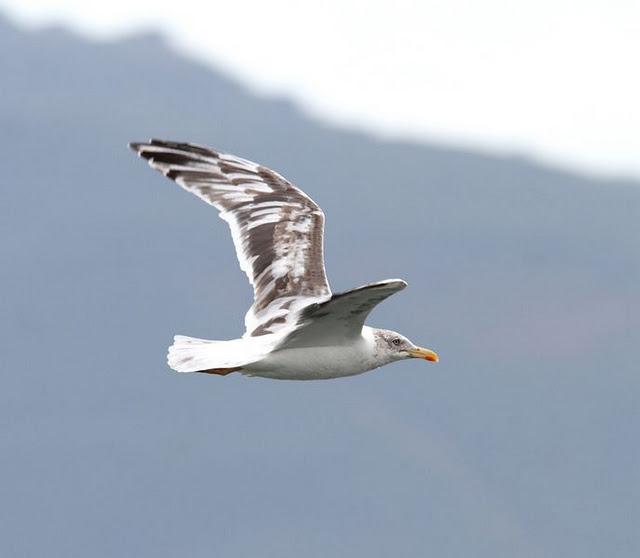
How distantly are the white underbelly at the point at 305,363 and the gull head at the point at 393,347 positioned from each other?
78 cm

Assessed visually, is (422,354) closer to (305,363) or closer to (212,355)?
(305,363)

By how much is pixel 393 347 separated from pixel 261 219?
2.98 metres

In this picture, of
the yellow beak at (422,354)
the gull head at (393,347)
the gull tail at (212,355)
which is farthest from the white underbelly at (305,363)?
the yellow beak at (422,354)

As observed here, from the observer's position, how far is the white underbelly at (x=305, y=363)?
69.2 ft

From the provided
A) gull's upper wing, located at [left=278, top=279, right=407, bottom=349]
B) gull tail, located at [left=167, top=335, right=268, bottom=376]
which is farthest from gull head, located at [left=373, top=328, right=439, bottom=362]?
gull tail, located at [left=167, top=335, right=268, bottom=376]

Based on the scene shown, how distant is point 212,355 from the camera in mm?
20859

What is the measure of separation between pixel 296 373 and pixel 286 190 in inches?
168

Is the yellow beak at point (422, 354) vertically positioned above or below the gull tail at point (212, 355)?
above

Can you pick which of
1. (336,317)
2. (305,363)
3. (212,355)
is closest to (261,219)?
(305,363)

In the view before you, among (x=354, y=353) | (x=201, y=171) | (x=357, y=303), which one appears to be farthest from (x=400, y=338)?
(x=201, y=171)

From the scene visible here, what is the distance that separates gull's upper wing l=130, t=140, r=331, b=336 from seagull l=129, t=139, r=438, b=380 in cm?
1

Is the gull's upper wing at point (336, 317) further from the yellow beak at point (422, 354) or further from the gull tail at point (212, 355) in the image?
the yellow beak at point (422, 354)

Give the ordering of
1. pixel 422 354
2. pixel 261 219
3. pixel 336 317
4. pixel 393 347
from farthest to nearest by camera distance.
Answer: pixel 261 219 → pixel 422 354 → pixel 393 347 → pixel 336 317

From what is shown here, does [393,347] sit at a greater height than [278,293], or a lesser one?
lesser
